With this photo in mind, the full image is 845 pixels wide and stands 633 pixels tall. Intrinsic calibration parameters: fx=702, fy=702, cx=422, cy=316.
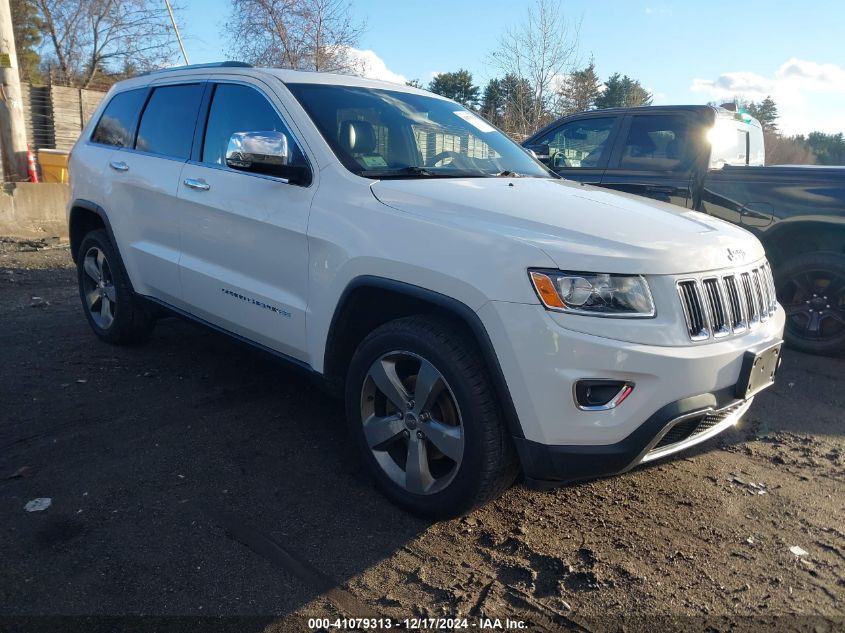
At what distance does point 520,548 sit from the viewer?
295cm

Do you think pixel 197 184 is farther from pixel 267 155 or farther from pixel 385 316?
pixel 385 316

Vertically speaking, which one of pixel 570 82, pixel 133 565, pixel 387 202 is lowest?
pixel 133 565

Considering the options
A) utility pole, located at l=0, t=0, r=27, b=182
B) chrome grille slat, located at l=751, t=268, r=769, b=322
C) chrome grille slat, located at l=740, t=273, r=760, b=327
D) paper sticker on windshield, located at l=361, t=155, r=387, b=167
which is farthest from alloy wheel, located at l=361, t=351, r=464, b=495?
utility pole, located at l=0, t=0, r=27, b=182

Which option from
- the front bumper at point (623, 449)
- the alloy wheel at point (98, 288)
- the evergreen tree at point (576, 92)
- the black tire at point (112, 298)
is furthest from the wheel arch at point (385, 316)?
the evergreen tree at point (576, 92)

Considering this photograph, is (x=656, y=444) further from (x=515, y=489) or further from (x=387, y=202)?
(x=387, y=202)

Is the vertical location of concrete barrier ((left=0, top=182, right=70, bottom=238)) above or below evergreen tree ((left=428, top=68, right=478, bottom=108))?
below

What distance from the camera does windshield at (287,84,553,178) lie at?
3.60 metres

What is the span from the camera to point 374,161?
358 cm

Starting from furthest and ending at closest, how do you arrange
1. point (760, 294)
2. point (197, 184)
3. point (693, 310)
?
point (197, 184)
point (760, 294)
point (693, 310)

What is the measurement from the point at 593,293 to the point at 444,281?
1.93ft

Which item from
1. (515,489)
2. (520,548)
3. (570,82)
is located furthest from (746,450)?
(570,82)

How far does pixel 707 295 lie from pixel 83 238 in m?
4.77

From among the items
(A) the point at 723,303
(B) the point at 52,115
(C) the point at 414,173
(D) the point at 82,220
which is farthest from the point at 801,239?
(B) the point at 52,115

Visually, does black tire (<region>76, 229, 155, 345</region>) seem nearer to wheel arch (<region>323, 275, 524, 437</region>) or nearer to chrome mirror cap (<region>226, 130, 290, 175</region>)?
chrome mirror cap (<region>226, 130, 290, 175</region>)
